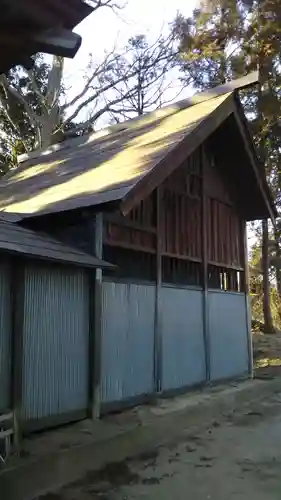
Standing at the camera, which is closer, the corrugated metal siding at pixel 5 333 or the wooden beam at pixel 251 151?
the corrugated metal siding at pixel 5 333

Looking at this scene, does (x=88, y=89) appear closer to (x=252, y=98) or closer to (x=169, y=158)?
(x=252, y=98)

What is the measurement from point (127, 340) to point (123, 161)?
105 inches

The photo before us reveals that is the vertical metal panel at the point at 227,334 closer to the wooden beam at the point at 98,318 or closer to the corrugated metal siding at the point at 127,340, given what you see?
the corrugated metal siding at the point at 127,340

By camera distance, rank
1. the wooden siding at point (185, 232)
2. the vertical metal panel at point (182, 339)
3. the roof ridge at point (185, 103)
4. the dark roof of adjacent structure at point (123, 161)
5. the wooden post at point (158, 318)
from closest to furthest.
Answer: the dark roof of adjacent structure at point (123, 161)
the wooden siding at point (185, 232)
the wooden post at point (158, 318)
the vertical metal panel at point (182, 339)
the roof ridge at point (185, 103)

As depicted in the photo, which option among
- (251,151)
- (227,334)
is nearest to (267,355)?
(227,334)

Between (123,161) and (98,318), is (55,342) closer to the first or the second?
(98,318)

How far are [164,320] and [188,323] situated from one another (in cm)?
79

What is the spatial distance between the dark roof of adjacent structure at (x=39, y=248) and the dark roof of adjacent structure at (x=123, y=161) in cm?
51

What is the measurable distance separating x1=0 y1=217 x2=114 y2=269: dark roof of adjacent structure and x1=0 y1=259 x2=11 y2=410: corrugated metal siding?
32cm

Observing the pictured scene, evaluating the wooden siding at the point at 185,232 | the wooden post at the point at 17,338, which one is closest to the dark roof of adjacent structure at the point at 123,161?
the wooden siding at the point at 185,232

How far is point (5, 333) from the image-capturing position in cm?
574

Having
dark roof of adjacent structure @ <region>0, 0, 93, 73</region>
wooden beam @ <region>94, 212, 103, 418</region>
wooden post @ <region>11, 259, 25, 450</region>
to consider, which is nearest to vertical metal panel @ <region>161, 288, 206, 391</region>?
wooden beam @ <region>94, 212, 103, 418</region>

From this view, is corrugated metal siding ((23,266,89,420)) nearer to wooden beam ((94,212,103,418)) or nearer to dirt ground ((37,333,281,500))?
wooden beam ((94,212,103,418))

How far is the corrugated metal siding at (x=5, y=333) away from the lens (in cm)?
562
